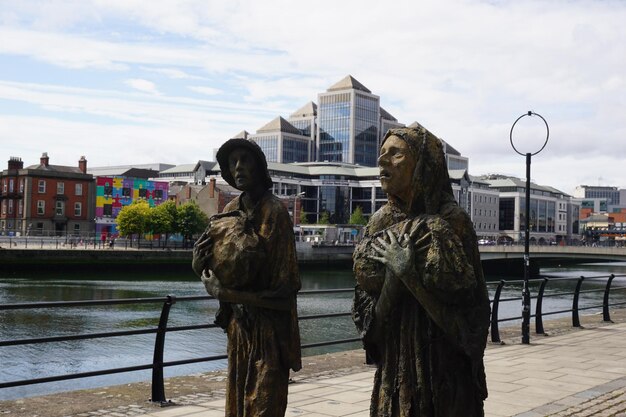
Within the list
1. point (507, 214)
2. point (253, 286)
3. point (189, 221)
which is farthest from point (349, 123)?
point (253, 286)

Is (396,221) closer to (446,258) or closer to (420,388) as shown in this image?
(446,258)

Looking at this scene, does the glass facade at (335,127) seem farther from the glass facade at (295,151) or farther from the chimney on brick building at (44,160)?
the chimney on brick building at (44,160)

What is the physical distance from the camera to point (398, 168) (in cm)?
342

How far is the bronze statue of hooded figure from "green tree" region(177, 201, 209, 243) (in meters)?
65.7

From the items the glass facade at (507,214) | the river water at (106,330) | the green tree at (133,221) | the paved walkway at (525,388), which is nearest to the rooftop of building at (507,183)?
the glass facade at (507,214)

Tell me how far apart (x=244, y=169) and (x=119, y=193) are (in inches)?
3189

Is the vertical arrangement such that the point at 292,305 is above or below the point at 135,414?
above

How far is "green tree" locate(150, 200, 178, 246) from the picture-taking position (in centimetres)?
6750

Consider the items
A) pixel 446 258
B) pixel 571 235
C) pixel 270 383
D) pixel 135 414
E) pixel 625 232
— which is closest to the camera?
pixel 446 258

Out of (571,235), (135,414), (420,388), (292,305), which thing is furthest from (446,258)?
(571,235)

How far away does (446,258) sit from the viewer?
322cm

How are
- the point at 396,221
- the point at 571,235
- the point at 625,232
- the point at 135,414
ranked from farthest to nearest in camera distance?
the point at 571,235 → the point at 625,232 → the point at 135,414 → the point at 396,221

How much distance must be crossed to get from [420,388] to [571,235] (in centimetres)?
14896

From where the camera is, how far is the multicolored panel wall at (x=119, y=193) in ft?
Result: 267
